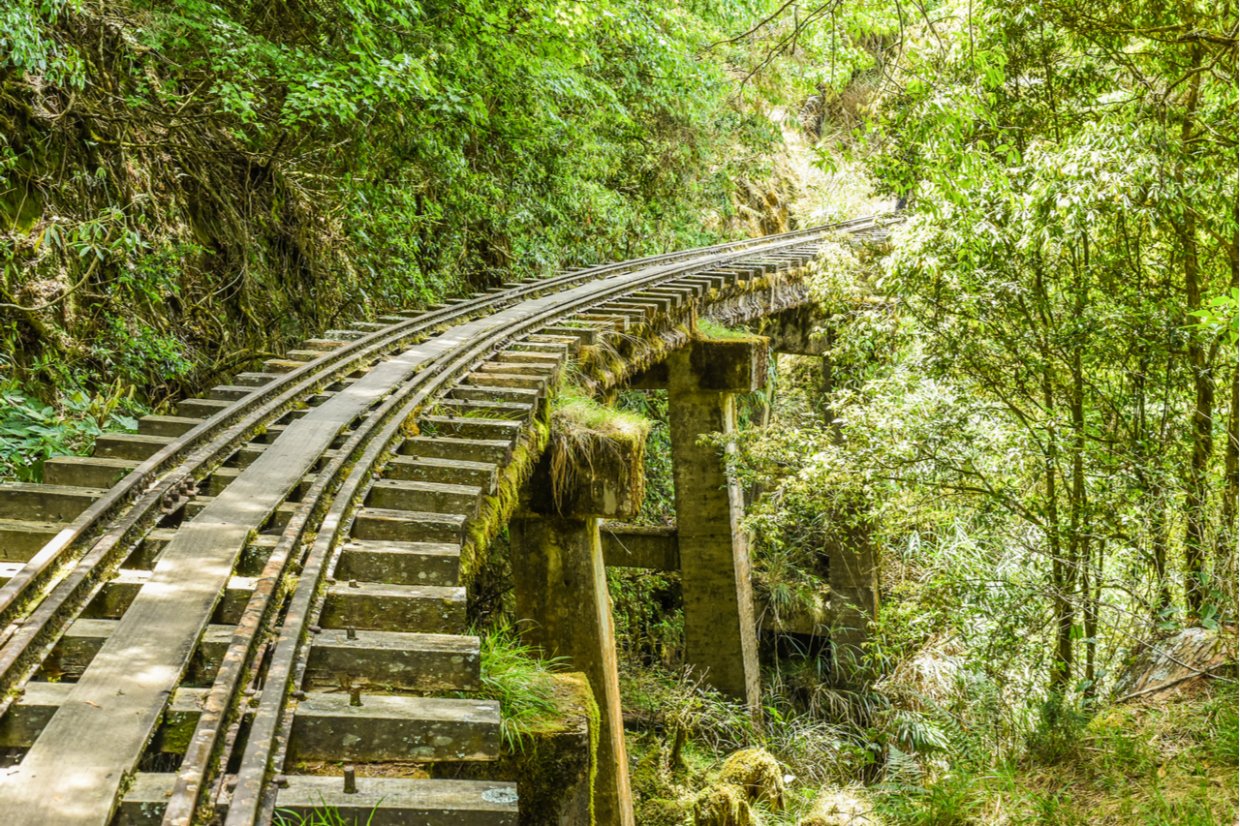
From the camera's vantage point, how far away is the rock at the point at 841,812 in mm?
5766

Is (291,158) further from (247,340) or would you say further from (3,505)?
(3,505)

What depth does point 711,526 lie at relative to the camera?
922 centimetres

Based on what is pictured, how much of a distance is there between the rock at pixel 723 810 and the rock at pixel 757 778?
530 millimetres

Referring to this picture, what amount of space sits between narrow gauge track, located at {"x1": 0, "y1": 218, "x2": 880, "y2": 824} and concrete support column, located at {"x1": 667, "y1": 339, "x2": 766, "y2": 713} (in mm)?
4654

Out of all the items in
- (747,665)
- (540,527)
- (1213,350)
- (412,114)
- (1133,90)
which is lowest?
(747,665)

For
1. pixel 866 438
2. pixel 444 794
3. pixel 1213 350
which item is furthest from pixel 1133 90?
pixel 444 794

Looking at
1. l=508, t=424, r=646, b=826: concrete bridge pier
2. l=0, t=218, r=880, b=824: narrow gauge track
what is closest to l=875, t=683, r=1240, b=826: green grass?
l=508, t=424, r=646, b=826: concrete bridge pier

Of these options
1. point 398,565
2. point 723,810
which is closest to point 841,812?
point 723,810

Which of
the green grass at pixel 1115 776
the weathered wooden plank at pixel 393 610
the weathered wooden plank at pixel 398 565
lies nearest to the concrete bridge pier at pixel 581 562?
the green grass at pixel 1115 776

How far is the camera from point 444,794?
2020 millimetres

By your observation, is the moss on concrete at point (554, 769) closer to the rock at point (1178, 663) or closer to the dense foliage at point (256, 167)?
the rock at point (1178, 663)

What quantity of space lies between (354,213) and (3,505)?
550 centimetres

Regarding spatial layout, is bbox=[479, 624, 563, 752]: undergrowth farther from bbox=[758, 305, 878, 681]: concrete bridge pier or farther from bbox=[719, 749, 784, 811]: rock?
bbox=[758, 305, 878, 681]: concrete bridge pier

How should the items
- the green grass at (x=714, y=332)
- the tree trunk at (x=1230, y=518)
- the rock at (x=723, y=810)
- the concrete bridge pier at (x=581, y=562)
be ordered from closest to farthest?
1. the tree trunk at (x=1230, y=518)
2. the concrete bridge pier at (x=581, y=562)
3. the rock at (x=723, y=810)
4. the green grass at (x=714, y=332)
